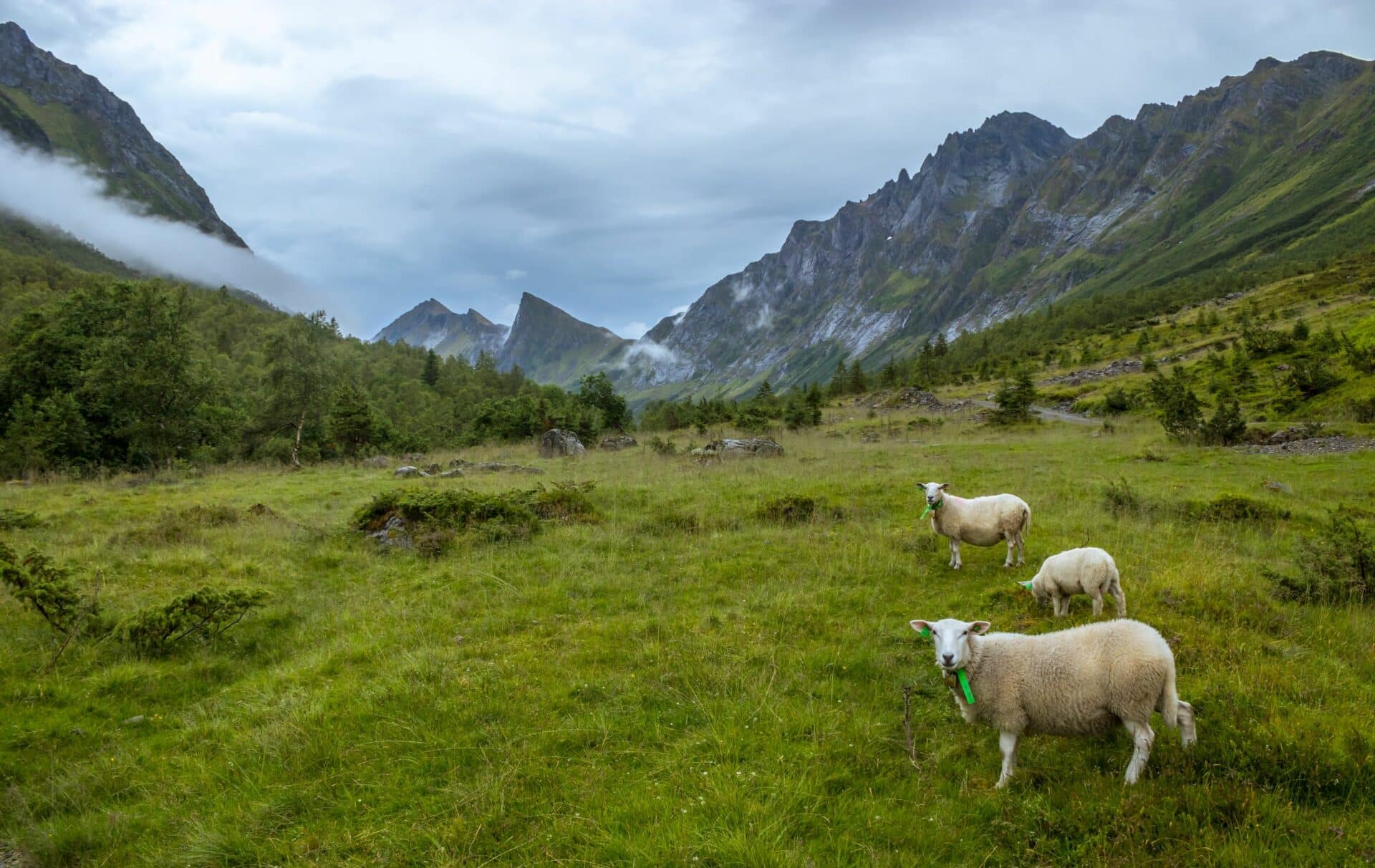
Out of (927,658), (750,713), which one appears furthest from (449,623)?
(927,658)

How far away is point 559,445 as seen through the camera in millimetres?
34500

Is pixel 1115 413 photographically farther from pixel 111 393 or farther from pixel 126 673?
pixel 111 393

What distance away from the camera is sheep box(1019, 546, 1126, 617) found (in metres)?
7.79

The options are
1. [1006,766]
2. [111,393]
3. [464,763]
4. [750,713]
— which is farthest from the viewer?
[111,393]

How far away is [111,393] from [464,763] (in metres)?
35.7

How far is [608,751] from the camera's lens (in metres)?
5.59

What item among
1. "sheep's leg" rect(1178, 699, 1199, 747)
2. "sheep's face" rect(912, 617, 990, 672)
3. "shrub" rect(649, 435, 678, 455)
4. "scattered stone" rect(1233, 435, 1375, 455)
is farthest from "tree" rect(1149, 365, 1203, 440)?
"sheep's face" rect(912, 617, 990, 672)

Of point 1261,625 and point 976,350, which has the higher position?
point 976,350

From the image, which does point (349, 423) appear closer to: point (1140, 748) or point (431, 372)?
point (1140, 748)

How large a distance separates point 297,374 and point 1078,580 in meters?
40.1

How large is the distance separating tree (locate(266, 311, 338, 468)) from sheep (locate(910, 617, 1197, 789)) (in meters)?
38.8

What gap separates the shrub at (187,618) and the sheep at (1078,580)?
11.9 meters

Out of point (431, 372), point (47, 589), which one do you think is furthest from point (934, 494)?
point (431, 372)

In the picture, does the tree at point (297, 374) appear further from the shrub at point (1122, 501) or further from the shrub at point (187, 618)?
the shrub at point (1122, 501)
